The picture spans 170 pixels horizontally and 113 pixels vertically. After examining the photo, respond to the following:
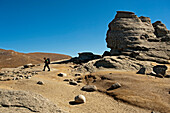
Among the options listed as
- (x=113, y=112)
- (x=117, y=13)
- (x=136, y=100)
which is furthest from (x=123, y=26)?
(x=113, y=112)

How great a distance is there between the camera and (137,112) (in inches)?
161

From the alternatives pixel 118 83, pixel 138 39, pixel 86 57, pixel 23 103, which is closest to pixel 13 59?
pixel 86 57

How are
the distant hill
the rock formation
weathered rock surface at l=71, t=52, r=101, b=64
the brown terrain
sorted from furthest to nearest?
the distant hill → weathered rock surface at l=71, t=52, r=101, b=64 → the rock formation → the brown terrain

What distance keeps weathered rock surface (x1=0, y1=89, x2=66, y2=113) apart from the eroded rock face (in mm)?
11052

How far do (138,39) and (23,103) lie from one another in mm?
13653

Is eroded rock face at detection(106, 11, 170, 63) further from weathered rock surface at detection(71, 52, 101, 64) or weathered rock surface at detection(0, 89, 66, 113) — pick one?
weathered rock surface at detection(0, 89, 66, 113)

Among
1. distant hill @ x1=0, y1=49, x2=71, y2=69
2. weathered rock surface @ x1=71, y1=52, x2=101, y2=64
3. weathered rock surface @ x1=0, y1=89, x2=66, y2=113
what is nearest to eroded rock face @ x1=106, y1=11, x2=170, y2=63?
weathered rock surface @ x1=71, y1=52, x2=101, y2=64

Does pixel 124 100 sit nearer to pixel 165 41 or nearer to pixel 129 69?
pixel 129 69

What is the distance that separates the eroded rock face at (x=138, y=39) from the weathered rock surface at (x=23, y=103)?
11.1 m

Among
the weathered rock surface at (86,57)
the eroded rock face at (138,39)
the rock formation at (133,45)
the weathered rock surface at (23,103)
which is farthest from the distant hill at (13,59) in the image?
the weathered rock surface at (23,103)

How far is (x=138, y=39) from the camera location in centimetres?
1420

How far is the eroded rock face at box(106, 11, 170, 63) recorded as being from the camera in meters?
13.0

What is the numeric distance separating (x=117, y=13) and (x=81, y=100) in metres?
14.5

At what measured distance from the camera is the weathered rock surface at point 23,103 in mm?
3119
